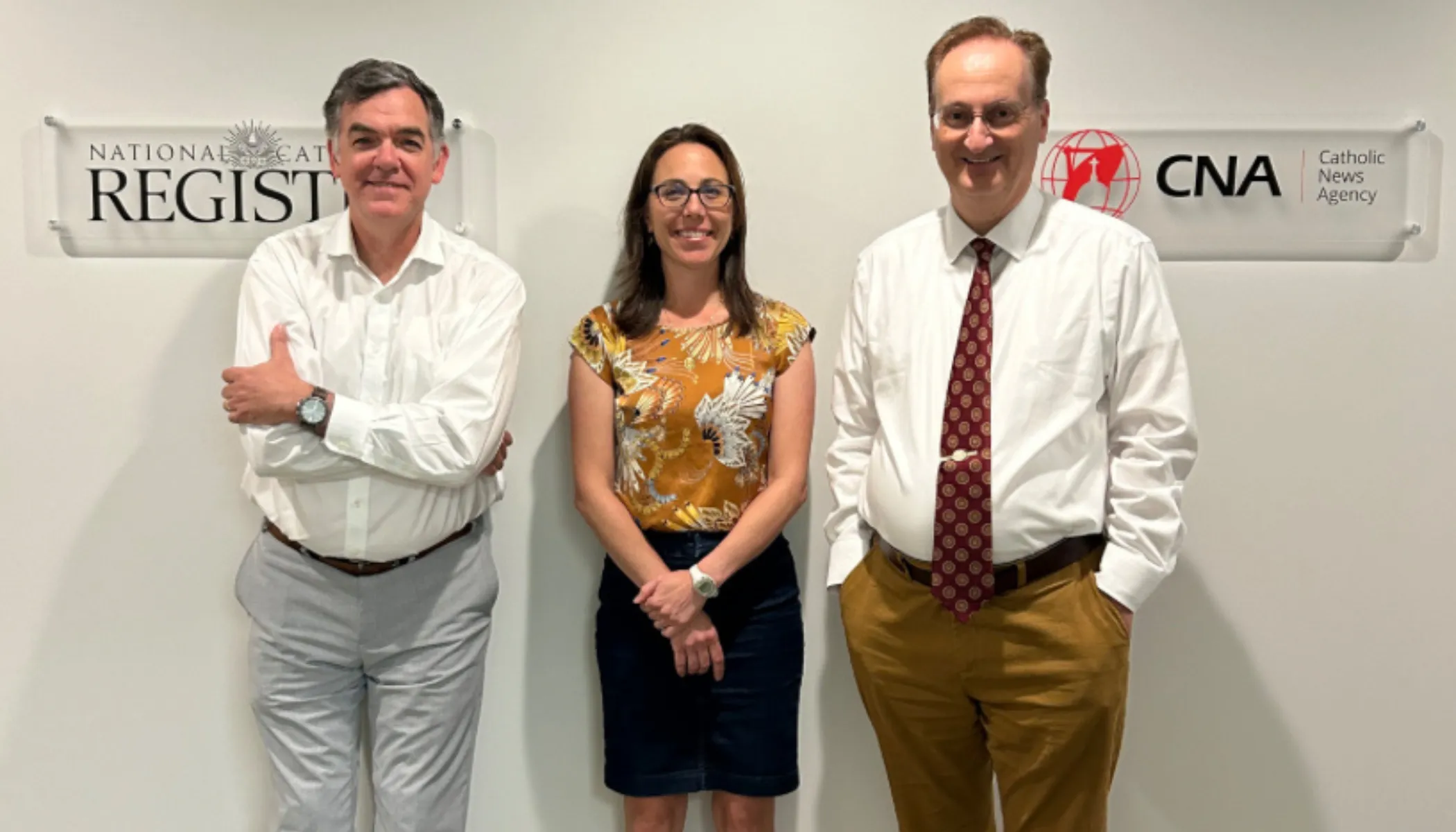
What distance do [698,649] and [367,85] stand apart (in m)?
1.38

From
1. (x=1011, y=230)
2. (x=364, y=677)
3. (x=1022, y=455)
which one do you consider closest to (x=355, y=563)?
(x=364, y=677)

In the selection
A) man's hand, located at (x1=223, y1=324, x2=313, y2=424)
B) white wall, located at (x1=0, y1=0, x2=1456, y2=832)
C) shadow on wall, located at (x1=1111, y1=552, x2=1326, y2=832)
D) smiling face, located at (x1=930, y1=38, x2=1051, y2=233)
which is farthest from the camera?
shadow on wall, located at (x1=1111, y1=552, x2=1326, y2=832)

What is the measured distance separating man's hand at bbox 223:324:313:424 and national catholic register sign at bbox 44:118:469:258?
Answer: 71cm

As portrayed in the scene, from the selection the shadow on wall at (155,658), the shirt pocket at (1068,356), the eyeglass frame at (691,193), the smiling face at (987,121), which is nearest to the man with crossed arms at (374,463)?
the eyeglass frame at (691,193)

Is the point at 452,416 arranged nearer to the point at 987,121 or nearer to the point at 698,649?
the point at 698,649

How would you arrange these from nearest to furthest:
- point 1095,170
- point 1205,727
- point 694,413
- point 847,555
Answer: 1. point 847,555
2. point 694,413
3. point 1095,170
4. point 1205,727

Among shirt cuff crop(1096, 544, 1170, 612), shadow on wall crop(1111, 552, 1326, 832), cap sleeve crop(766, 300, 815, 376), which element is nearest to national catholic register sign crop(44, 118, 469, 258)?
cap sleeve crop(766, 300, 815, 376)

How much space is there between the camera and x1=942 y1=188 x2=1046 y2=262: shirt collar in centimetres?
205

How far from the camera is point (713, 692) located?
2393 mm

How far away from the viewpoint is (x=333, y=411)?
6.82 ft

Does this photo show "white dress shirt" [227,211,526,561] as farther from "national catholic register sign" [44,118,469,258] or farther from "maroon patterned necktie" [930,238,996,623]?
"maroon patterned necktie" [930,238,996,623]

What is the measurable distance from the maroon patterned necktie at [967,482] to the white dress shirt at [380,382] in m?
0.92

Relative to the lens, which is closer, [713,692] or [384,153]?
[384,153]

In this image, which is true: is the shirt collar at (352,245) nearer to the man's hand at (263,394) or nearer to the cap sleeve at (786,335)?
the man's hand at (263,394)
